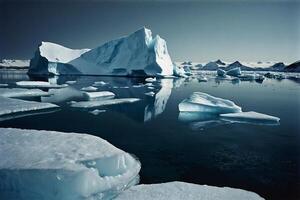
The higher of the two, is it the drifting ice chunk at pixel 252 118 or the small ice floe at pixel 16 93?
the small ice floe at pixel 16 93

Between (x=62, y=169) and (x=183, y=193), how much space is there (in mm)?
1141

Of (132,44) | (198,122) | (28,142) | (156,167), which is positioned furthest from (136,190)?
(132,44)

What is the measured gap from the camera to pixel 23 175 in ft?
7.82

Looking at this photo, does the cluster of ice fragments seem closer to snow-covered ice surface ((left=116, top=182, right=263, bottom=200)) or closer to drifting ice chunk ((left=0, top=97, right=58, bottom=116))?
snow-covered ice surface ((left=116, top=182, right=263, bottom=200))

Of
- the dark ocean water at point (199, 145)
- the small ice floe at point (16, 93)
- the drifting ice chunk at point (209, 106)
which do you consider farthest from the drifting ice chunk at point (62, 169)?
the small ice floe at point (16, 93)

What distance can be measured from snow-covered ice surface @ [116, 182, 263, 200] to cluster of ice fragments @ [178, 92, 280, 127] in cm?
295

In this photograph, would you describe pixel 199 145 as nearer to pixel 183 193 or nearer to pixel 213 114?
pixel 183 193

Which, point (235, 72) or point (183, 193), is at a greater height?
point (235, 72)

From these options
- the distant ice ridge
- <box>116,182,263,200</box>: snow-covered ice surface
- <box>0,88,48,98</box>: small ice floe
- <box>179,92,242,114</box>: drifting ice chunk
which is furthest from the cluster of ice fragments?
the distant ice ridge

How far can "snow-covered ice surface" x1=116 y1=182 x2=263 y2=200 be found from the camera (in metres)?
2.61

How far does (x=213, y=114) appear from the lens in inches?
286

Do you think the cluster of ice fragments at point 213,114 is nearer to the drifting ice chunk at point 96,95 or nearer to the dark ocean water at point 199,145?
the dark ocean water at point 199,145

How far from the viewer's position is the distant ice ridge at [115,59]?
25.3m

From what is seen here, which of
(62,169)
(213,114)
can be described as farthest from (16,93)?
(62,169)
